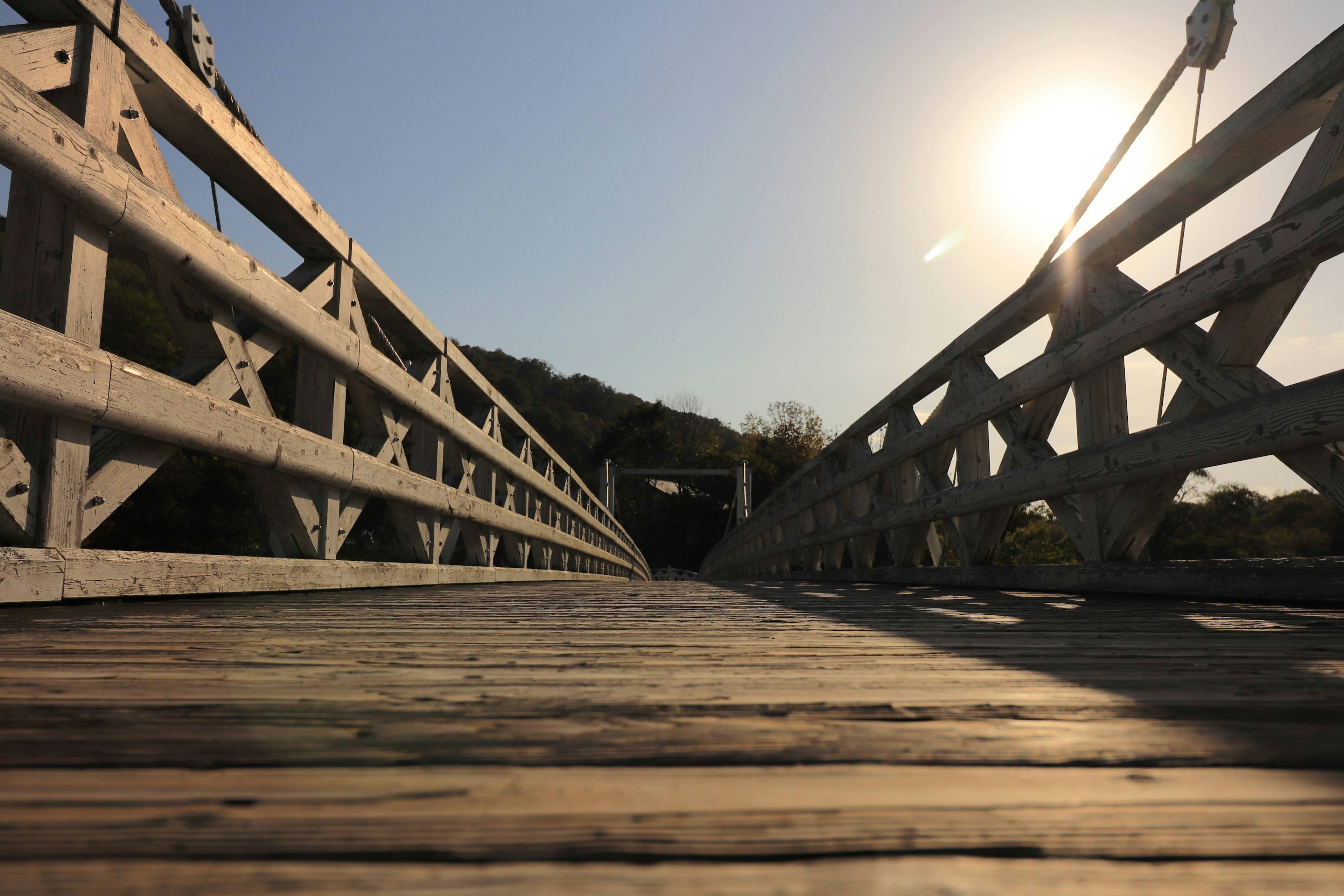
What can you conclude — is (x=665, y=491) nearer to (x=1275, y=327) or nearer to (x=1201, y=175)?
(x=1201, y=175)

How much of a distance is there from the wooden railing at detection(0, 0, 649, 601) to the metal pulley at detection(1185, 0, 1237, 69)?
14.1 ft

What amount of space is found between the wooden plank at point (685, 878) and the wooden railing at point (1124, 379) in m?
2.08

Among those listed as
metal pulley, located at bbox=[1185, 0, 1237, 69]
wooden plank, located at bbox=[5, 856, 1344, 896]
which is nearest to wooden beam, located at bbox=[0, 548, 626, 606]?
wooden plank, located at bbox=[5, 856, 1344, 896]

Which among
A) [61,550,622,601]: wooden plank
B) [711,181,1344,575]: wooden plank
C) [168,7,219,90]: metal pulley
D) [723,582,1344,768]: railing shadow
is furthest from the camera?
[168,7,219,90]: metal pulley

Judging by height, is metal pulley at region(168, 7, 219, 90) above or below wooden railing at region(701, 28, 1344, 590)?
above

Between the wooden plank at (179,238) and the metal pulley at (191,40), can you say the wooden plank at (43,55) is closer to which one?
the wooden plank at (179,238)

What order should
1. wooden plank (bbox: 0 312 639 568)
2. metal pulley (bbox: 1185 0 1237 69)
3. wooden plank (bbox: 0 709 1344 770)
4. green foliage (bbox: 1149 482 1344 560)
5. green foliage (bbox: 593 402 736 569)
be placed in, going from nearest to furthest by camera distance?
wooden plank (bbox: 0 709 1344 770) < wooden plank (bbox: 0 312 639 568) < metal pulley (bbox: 1185 0 1237 69) < green foliage (bbox: 1149 482 1344 560) < green foliage (bbox: 593 402 736 569)

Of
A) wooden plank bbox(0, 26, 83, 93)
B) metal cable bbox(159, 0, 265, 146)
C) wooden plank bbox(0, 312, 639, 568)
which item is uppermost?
metal cable bbox(159, 0, 265, 146)

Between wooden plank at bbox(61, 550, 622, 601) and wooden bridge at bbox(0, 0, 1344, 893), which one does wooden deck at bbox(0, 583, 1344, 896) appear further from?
wooden plank at bbox(61, 550, 622, 601)

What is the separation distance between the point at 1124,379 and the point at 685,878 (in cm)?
340

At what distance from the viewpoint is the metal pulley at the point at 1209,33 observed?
12.2ft

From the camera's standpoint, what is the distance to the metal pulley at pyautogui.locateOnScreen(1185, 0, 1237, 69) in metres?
3.73

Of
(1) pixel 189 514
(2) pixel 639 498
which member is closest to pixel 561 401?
(2) pixel 639 498

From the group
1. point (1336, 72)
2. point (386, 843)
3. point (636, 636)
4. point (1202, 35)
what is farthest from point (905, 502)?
point (386, 843)
